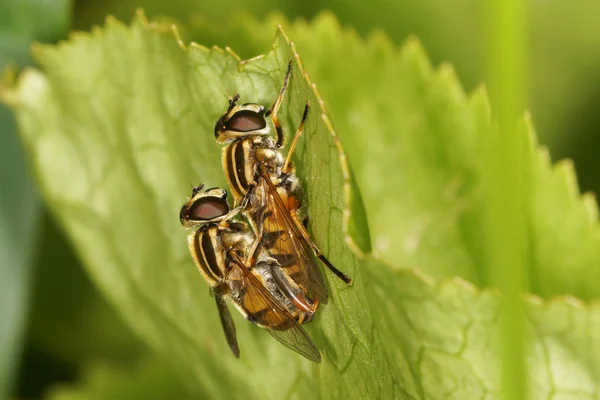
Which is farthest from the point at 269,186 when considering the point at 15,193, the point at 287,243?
the point at 15,193

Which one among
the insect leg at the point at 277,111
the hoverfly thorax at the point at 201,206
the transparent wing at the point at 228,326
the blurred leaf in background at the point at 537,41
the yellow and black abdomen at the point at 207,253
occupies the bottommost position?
the transparent wing at the point at 228,326

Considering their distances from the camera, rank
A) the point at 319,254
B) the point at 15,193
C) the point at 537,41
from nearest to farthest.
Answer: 1. the point at 319,254
2. the point at 15,193
3. the point at 537,41

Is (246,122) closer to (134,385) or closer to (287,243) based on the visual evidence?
(287,243)

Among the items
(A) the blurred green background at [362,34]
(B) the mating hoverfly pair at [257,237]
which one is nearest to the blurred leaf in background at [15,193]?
(A) the blurred green background at [362,34]

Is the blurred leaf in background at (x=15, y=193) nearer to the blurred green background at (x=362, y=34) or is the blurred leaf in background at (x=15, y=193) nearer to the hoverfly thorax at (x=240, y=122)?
the blurred green background at (x=362, y=34)

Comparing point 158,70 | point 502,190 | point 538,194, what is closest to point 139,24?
point 158,70

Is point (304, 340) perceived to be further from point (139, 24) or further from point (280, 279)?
point (139, 24)
